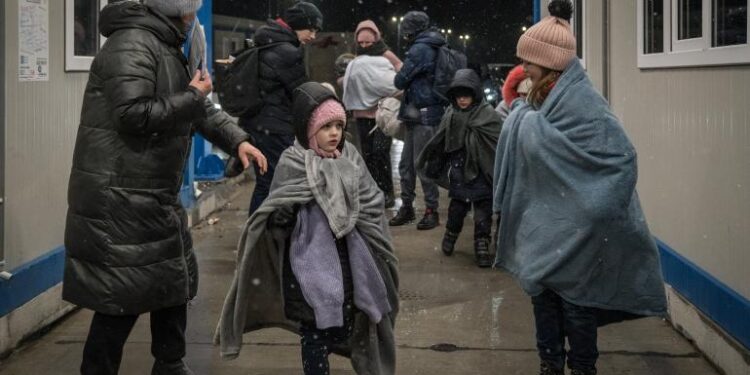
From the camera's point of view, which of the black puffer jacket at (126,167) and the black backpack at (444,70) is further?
the black backpack at (444,70)

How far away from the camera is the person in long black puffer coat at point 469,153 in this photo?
7.79 m

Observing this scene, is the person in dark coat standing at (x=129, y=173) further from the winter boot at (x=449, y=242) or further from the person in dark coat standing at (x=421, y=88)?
the person in dark coat standing at (x=421, y=88)

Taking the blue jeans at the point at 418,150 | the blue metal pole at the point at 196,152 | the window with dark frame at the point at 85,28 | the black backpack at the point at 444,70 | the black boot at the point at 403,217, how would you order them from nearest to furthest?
the window with dark frame at the point at 85,28, the black backpack at the point at 444,70, the blue jeans at the point at 418,150, the black boot at the point at 403,217, the blue metal pole at the point at 196,152

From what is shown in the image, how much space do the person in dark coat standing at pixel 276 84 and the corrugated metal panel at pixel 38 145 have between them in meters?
1.41

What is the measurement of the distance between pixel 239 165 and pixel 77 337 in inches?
61.5

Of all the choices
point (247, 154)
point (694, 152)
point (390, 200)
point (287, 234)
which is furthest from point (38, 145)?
point (390, 200)

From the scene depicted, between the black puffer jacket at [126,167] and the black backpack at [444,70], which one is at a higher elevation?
the black backpack at [444,70]

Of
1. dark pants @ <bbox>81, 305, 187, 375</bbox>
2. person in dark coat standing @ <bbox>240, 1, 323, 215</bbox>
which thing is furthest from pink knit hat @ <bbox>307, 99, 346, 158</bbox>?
person in dark coat standing @ <bbox>240, 1, 323, 215</bbox>

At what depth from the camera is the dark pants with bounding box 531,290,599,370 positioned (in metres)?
4.32

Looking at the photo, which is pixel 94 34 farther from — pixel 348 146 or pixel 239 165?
pixel 348 146

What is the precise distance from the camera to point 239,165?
502 centimetres

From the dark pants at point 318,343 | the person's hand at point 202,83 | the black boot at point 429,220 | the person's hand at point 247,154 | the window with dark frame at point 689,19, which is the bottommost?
the dark pants at point 318,343

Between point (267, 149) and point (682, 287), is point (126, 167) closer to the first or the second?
point (682, 287)

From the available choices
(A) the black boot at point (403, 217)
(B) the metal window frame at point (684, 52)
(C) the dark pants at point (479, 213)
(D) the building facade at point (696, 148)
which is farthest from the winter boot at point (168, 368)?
(A) the black boot at point (403, 217)
